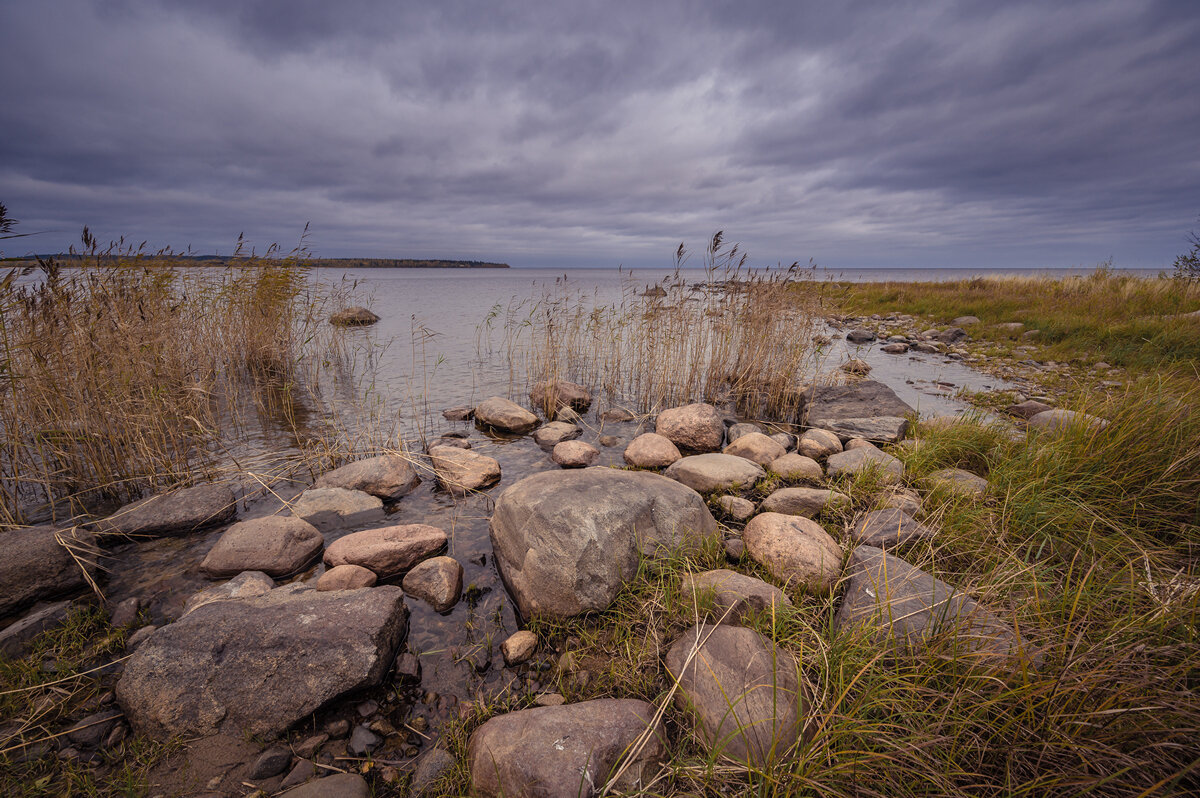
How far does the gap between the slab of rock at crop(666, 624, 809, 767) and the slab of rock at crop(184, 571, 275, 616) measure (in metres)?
3.52

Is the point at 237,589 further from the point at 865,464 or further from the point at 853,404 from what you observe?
the point at 853,404

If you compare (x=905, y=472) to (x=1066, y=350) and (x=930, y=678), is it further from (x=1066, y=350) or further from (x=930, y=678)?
(x=1066, y=350)

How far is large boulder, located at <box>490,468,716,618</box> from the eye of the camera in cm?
353

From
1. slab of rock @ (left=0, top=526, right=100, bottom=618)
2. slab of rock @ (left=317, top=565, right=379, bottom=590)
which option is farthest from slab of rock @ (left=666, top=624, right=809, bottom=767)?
slab of rock @ (left=0, top=526, right=100, bottom=618)

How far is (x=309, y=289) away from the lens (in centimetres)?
1142

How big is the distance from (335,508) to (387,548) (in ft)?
4.88

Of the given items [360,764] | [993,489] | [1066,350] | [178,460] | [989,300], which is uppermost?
[989,300]

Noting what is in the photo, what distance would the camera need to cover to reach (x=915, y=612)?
2568 mm

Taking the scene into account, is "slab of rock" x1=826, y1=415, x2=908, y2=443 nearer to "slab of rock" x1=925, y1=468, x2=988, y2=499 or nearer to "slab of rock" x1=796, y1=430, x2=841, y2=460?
"slab of rock" x1=796, y1=430, x2=841, y2=460

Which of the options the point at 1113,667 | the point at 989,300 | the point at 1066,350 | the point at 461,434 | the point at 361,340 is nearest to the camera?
the point at 1113,667

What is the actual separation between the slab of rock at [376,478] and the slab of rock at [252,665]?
2.45 metres

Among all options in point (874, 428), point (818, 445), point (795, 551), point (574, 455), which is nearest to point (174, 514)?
point (574, 455)

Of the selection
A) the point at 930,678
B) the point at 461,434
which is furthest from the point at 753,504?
the point at 461,434

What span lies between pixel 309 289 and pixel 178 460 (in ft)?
22.7
